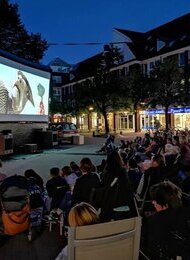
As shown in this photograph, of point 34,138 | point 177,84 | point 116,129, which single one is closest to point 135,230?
point 34,138

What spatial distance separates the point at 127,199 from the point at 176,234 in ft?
6.13

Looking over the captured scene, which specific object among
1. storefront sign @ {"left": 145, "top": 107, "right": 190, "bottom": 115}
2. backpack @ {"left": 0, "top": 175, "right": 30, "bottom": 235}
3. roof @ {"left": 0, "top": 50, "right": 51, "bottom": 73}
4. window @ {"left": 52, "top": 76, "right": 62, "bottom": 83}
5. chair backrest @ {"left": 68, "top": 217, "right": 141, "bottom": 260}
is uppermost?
window @ {"left": 52, "top": 76, "right": 62, "bottom": 83}

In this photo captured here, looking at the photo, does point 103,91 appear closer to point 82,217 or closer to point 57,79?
point 57,79

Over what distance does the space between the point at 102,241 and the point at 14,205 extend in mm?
3497

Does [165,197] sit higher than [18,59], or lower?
lower

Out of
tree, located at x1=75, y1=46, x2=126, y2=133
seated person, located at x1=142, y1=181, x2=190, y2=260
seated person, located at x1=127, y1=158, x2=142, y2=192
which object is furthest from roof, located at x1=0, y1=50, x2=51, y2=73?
tree, located at x1=75, y1=46, x2=126, y2=133

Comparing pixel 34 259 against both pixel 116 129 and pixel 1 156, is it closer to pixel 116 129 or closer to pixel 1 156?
pixel 1 156

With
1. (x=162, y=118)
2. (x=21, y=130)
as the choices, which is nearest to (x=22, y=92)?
(x=21, y=130)

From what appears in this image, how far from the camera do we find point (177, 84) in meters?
40.2

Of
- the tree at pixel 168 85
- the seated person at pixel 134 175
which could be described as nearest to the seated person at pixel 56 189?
the seated person at pixel 134 175

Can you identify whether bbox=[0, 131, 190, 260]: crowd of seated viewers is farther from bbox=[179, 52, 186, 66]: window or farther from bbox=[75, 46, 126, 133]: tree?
bbox=[75, 46, 126, 133]: tree

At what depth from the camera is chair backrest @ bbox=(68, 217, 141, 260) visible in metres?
3.32

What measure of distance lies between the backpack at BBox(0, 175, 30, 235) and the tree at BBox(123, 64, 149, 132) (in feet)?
125

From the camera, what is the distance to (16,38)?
43156 millimetres
